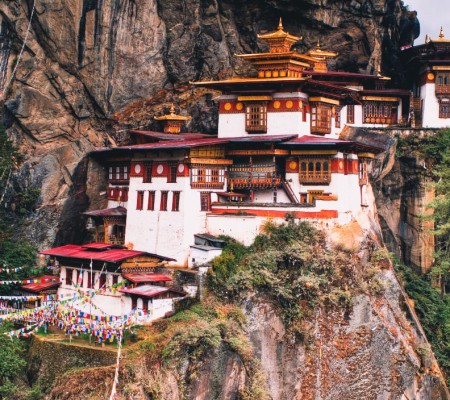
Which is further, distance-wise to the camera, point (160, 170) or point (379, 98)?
point (379, 98)

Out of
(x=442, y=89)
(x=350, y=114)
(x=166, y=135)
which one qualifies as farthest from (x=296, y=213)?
(x=442, y=89)

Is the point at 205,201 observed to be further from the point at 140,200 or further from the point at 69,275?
the point at 69,275

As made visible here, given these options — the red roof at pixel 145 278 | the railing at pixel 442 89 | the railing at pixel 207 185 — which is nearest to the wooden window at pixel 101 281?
the red roof at pixel 145 278

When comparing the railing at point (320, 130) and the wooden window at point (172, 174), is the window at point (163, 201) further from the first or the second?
the railing at point (320, 130)

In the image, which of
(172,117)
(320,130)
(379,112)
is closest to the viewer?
(320,130)

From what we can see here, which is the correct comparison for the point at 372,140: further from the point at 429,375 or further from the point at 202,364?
the point at 202,364

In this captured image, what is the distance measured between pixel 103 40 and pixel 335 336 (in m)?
21.0

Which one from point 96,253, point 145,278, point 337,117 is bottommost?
point 145,278

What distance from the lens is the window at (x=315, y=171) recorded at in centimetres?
5481

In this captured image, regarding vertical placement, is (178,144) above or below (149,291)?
above

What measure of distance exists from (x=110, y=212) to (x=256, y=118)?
9239mm

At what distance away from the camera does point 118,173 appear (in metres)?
58.0

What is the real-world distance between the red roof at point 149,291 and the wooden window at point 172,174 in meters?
6.97

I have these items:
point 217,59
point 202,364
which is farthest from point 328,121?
point 202,364
